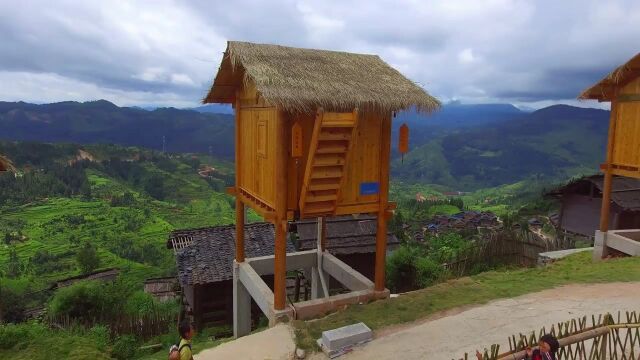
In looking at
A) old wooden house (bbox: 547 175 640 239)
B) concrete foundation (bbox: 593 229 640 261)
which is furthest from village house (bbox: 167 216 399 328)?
old wooden house (bbox: 547 175 640 239)

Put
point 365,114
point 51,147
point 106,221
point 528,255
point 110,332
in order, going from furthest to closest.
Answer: point 51,147, point 106,221, point 528,255, point 110,332, point 365,114

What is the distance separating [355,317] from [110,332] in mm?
10456

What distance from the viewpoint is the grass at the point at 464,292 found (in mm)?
8781

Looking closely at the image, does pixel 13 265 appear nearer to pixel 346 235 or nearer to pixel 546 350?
pixel 346 235

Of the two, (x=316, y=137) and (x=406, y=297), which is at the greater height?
(x=316, y=137)

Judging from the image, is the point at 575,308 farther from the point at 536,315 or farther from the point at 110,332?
the point at 110,332

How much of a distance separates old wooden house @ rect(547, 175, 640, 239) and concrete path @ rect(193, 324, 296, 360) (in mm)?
15996

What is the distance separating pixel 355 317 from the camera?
8961mm

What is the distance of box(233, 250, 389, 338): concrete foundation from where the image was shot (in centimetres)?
916

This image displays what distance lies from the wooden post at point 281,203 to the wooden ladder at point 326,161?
15.2 inches

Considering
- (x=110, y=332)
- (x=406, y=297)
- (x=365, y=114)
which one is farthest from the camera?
(x=110, y=332)

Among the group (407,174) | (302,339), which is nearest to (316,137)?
(302,339)

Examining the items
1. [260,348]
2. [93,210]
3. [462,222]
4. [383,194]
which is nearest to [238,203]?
[383,194]

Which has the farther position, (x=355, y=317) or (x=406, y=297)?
Answer: (x=406, y=297)
